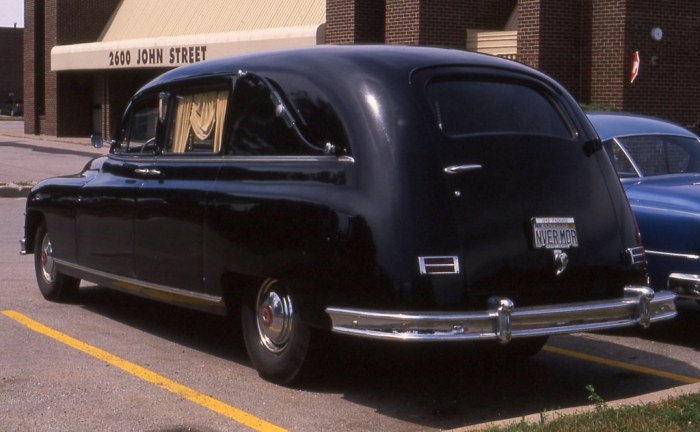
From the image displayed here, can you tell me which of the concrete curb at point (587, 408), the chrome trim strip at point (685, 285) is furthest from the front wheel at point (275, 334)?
the chrome trim strip at point (685, 285)

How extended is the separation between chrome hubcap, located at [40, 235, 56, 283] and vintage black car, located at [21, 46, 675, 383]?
2200 millimetres

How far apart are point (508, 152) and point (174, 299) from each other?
98.3 inches

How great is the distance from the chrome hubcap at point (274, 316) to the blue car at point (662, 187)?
2.90m

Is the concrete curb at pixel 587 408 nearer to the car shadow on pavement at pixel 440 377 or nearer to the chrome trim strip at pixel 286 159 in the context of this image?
the car shadow on pavement at pixel 440 377

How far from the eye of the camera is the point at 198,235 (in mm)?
7211

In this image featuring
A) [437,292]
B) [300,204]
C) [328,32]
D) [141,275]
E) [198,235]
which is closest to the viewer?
[437,292]

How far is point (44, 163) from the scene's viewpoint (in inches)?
1224

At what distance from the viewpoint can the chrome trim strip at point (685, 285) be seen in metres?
7.81

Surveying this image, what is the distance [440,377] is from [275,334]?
46.4 inches

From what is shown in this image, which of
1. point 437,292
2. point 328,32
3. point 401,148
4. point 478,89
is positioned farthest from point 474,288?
point 328,32

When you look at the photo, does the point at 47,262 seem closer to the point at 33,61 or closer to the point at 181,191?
the point at 181,191

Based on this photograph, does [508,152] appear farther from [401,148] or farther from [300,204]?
[300,204]

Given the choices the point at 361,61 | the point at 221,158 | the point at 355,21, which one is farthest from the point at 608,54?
the point at 361,61

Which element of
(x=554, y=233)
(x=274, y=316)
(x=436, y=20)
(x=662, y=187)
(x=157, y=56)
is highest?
(x=436, y=20)
